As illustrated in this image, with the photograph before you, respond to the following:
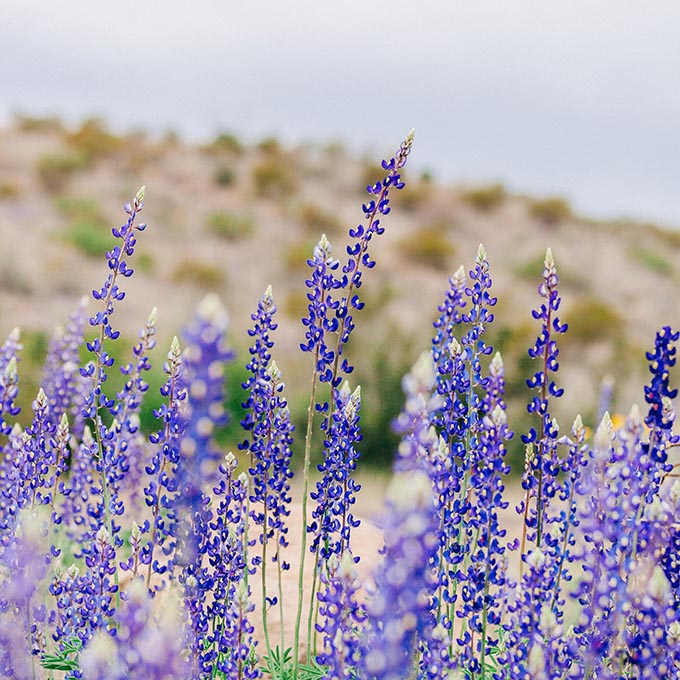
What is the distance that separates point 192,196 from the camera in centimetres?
3070

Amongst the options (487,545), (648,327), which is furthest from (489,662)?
(648,327)

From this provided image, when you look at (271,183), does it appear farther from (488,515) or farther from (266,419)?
(488,515)

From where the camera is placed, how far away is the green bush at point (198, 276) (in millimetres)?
22359

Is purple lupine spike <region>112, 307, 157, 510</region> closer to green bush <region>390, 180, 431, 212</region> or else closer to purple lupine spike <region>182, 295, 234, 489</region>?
purple lupine spike <region>182, 295, 234, 489</region>

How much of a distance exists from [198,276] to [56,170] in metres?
9.51

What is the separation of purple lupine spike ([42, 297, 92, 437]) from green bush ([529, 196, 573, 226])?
30.1m

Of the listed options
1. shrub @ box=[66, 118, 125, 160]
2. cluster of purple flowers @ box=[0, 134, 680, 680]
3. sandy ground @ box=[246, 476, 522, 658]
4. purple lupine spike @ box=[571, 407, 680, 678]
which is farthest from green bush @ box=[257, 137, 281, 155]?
purple lupine spike @ box=[571, 407, 680, 678]

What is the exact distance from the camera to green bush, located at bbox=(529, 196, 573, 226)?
33656 millimetres

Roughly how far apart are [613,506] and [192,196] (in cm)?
2924

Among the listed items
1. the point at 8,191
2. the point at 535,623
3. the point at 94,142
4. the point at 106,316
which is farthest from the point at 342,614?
the point at 94,142

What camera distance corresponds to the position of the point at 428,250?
26.6 meters

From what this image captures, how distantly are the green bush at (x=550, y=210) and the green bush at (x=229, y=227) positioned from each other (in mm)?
11298

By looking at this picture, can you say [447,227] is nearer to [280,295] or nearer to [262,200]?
[262,200]

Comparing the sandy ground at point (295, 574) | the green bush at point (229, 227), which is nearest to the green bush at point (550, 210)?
the green bush at point (229, 227)
